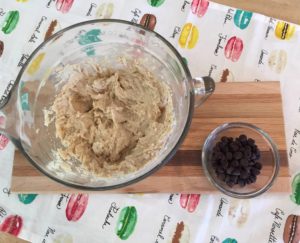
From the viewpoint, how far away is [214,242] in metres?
0.91

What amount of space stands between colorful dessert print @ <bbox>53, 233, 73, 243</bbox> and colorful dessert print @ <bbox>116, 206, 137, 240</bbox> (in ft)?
0.38

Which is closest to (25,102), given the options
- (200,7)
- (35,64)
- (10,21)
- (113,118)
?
(35,64)

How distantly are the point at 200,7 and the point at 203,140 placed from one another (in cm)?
39

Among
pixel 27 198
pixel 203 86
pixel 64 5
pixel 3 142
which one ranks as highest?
pixel 64 5

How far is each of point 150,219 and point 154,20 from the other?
0.54 meters

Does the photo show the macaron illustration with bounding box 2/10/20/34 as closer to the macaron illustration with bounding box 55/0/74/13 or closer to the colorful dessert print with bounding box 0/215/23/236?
the macaron illustration with bounding box 55/0/74/13

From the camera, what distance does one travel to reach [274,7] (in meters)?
1.07

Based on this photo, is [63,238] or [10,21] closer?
[63,238]

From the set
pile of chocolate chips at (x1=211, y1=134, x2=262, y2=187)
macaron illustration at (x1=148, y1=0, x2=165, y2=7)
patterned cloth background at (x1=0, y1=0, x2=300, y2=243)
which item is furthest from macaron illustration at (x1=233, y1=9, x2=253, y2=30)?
pile of chocolate chips at (x1=211, y1=134, x2=262, y2=187)

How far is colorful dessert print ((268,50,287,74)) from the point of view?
102 centimetres

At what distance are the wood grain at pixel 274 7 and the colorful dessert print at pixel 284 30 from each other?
3 cm

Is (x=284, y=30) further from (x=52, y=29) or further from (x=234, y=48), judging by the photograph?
(x=52, y=29)

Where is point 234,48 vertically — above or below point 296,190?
above

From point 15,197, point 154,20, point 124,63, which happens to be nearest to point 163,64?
point 124,63
